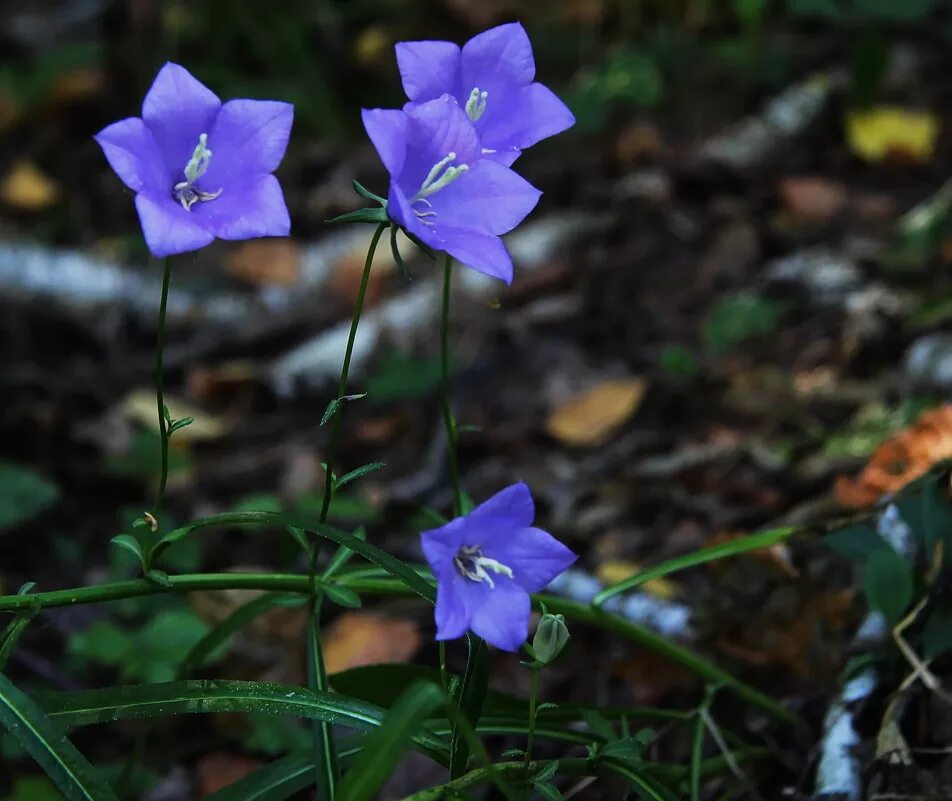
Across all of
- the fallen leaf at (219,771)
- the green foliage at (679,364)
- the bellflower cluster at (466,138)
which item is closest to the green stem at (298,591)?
the bellflower cluster at (466,138)

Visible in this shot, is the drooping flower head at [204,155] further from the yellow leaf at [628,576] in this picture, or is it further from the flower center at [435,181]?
the yellow leaf at [628,576]

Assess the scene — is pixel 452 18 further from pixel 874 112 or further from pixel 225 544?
pixel 225 544

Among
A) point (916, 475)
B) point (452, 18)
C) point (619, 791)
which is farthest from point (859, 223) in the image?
point (619, 791)

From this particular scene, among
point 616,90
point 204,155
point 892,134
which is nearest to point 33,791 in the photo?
point 204,155

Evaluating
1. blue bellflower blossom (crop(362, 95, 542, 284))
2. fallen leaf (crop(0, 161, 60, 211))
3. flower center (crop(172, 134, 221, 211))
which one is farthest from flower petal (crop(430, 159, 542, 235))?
fallen leaf (crop(0, 161, 60, 211))

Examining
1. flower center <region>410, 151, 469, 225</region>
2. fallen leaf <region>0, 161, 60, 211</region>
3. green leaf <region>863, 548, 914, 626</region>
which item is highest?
flower center <region>410, 151, 469, 225</region>

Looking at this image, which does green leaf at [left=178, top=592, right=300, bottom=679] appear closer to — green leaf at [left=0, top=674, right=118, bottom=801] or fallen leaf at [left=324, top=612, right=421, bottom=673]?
green leaf at [left=0, top=674, right=118, bottom=801]
